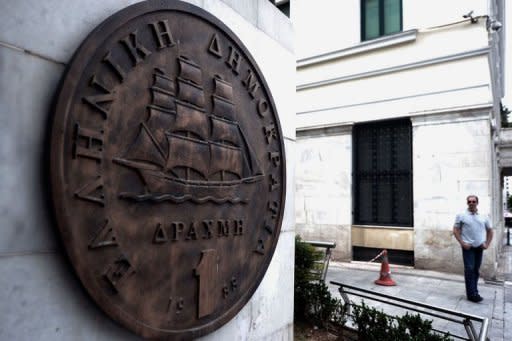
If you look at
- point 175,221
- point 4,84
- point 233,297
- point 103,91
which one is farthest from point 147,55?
point 233,297

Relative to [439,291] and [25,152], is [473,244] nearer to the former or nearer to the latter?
[439,291]

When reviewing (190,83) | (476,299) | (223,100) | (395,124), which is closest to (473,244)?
(476,299)

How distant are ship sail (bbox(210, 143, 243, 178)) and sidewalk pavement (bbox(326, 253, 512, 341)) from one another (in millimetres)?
4466

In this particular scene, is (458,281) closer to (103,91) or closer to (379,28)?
(379,28)

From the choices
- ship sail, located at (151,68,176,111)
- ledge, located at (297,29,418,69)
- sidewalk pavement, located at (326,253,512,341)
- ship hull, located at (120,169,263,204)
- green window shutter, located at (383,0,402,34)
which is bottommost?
sidewalk pavement, located at (326,253,512,341)

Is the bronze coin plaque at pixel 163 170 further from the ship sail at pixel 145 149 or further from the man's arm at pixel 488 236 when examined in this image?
the man's arm at pixel 488 236

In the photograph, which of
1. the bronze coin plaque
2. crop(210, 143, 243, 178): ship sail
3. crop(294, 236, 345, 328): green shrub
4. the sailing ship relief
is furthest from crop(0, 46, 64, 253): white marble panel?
crop(294, 236, 345, 328): green shrub

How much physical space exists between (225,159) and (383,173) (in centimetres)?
919

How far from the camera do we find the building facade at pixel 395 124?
9469mm

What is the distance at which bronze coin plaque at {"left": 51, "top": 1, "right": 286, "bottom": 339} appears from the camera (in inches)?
73.9

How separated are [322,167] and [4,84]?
34.6ft

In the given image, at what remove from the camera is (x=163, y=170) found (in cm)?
230

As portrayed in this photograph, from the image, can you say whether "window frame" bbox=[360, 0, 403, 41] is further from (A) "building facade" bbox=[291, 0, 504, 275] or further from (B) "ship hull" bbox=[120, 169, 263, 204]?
(B) "ship hull" bbox=[120, 169, 263, 204]

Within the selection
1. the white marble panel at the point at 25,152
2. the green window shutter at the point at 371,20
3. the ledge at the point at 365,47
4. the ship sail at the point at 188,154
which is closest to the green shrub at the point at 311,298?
the ship sail at the point at 188,154
